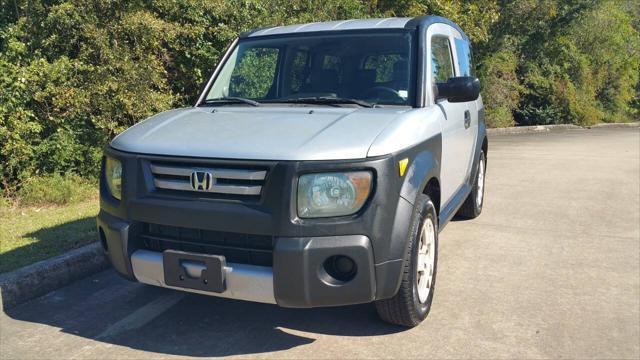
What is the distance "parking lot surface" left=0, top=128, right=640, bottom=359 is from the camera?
3484 mm

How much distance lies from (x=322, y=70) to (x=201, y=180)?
5.09 ft

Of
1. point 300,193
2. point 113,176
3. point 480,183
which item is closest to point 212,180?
point 300,193

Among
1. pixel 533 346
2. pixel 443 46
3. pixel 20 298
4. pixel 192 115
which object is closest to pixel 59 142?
pixel 20 298

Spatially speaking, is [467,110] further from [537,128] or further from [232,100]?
[537,128]

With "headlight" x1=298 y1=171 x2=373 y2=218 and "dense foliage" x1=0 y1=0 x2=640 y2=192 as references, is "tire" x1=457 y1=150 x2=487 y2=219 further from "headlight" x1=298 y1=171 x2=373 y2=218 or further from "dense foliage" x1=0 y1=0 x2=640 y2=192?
"dense foliage" x1=0 y1=0 x2=640 y2=192

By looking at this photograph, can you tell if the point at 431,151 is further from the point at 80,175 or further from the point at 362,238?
the point at 80,175

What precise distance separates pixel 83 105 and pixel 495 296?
17.8 feet

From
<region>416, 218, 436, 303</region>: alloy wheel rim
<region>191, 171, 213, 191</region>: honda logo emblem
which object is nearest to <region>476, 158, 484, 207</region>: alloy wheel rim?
<region>416, 218, 436, 303</region>: alloy wheel rim

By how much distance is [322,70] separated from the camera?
4.34 metres

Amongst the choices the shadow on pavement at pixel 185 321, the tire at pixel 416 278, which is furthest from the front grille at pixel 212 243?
the tire at pixel 416 278

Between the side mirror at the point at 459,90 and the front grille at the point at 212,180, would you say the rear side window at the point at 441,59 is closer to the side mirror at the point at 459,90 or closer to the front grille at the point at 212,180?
the side mirror at the point at 459,90

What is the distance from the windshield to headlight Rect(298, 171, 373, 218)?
103cm

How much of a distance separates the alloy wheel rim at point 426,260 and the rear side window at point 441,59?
1.15m

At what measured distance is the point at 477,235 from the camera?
5.92 meters
